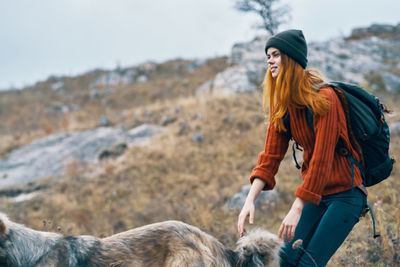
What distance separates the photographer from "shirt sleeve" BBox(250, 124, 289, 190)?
2410 millimetres

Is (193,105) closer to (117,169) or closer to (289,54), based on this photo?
(117,169)

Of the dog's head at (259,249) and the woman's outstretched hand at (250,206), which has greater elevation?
the woman's outstretched hand at (250,206)

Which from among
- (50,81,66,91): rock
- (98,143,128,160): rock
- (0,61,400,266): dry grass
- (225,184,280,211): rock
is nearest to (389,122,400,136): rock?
(0,61,400,266): dry grass

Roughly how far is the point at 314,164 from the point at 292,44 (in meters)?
0.79

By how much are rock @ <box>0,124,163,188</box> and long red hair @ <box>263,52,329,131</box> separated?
1115 centimetres

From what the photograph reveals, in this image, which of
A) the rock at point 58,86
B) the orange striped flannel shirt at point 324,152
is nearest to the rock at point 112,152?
the orange striped flannel shirt at point 324,152

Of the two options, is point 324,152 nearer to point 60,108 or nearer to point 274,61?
point 274,61

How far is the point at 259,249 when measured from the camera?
7.65 ft

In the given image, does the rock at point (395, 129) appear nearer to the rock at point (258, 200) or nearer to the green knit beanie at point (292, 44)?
the rock at point (258, 200)

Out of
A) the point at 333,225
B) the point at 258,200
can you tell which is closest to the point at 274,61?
the point at 333,225

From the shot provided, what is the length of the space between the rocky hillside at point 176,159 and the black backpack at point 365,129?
162 centimetres

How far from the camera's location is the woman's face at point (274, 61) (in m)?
2.19

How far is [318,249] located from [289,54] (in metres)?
1.26

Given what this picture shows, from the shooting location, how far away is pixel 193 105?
49.7ft
